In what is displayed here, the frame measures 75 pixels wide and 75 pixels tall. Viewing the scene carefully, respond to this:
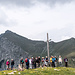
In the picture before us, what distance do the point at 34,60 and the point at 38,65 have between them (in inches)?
66.4

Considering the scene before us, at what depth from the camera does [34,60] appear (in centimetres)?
3028

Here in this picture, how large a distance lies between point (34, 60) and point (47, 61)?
3.18m

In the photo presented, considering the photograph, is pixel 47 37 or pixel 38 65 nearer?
pixel 38 65

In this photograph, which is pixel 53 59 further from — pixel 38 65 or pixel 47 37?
pixel 47 37

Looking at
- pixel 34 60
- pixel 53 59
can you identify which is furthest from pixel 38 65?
pixel 53 59

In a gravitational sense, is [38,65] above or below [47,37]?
below

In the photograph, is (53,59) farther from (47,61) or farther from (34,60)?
(34,60)

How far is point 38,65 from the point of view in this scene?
1220 inches

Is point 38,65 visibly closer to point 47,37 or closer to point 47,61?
point 47,61

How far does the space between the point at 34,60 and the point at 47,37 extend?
9316mm

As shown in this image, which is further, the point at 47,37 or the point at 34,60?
the point at 47,37

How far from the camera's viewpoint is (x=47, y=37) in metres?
37.3

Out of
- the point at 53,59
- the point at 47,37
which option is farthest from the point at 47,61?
the point at 47,37

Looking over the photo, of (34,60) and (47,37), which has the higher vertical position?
(47,37)
